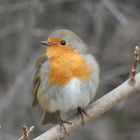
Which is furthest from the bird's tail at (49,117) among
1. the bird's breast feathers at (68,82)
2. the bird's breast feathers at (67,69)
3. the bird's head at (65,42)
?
the bird's head at (65,42)

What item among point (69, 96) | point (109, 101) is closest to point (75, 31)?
point (69, 96)

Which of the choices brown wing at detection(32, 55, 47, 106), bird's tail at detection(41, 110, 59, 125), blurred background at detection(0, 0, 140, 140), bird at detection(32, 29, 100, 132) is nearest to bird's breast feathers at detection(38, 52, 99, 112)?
bird at detection(32, 29, 100, 132)

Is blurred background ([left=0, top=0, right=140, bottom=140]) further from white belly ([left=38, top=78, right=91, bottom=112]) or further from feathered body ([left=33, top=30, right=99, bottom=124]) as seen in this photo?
white belly ([left=38, top=78, right=91, bottom=112])

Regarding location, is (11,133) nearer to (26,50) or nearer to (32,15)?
(26,50)

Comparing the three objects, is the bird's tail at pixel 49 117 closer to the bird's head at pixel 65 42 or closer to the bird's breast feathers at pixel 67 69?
the bird's breast feathers at pixel 67 69

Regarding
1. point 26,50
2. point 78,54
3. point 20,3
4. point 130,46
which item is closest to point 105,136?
point 130,46

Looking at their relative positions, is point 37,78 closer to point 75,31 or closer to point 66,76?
point 66,76
